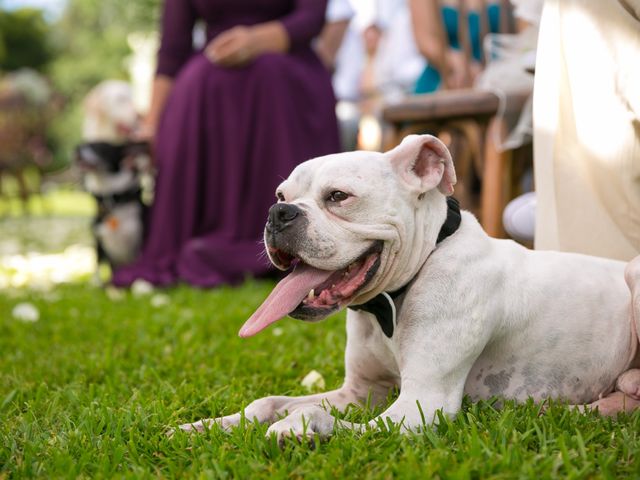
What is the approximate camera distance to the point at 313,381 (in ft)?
8.94

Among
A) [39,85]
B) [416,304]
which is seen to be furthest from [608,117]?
[39,85]

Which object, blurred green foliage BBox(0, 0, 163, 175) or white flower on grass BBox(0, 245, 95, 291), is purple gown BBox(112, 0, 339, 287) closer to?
white flower on grass BBox(0, 245, 95, 291)

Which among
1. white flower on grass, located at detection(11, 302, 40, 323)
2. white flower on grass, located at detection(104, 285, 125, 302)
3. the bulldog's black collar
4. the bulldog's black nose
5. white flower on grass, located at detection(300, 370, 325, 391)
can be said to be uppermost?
the bulldog's black nose

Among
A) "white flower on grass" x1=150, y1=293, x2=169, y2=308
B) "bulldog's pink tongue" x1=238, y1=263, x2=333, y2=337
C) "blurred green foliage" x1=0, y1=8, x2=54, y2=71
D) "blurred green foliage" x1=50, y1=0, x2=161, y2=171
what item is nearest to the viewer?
"bulldog's pink tongue" x1=238, y1=263, x2=333, y2=337

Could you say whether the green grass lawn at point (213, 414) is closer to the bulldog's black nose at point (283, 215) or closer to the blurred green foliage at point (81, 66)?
the bulldog's black nose at point (283, 215)

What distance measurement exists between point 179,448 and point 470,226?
1.05m

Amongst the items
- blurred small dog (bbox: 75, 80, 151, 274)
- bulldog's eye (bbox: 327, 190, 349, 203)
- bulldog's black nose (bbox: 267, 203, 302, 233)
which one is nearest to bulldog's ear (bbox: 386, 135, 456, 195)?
bulldog's eye (bbox: 327, 190, 349, 203)

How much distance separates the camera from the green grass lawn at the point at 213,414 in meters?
1.75

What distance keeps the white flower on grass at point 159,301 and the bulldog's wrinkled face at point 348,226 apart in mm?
2697

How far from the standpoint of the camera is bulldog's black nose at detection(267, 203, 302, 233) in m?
2.05

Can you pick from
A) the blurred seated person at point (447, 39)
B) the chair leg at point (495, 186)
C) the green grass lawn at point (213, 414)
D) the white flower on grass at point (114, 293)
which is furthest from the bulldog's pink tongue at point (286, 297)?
the blurred seated person at point (447, 39)

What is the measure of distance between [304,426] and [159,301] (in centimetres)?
309

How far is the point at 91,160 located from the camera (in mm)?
6051

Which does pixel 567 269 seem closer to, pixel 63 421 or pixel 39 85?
pixel 63 421
